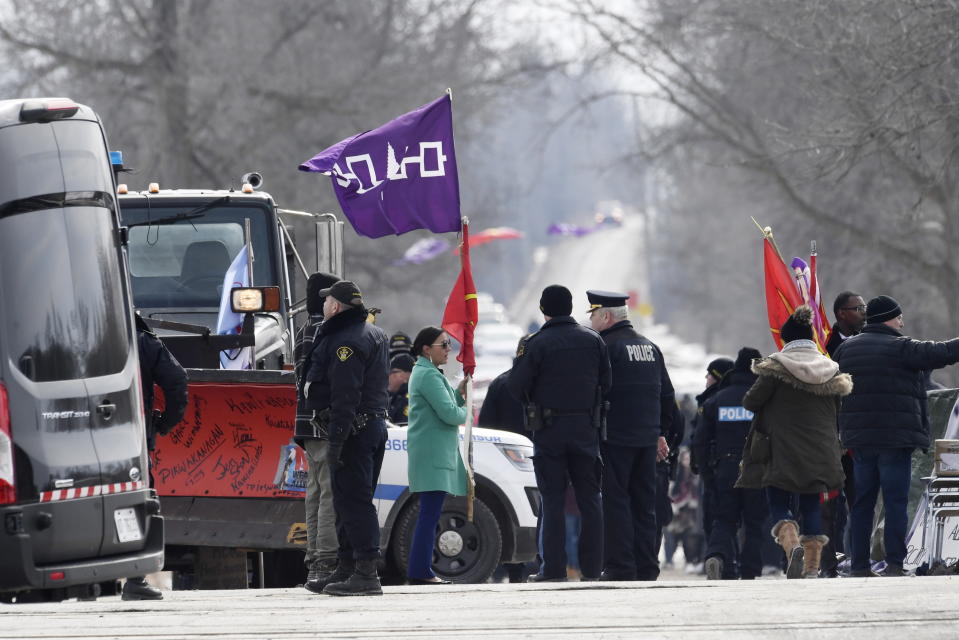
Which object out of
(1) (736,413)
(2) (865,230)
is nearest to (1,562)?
(1) (736,413)

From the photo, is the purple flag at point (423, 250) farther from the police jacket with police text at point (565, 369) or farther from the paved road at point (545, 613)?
the paved road at point (545, 613)

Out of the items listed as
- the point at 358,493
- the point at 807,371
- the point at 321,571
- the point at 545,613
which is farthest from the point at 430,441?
the point at 807,371

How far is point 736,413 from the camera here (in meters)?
14.2

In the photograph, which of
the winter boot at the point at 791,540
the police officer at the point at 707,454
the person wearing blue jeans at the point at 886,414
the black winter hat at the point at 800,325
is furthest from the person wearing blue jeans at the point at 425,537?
the police officer at the point at 707,454

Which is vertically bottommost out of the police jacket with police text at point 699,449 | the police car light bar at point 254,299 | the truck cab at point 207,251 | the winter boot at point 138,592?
the winter boot at point 138,592

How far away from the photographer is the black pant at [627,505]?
1240cm

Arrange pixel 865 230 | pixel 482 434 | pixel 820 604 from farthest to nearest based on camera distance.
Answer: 1. pixel 865 230
2. pixel 482 434
3. pixel 820 604

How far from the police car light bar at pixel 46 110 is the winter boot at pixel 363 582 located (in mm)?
3273

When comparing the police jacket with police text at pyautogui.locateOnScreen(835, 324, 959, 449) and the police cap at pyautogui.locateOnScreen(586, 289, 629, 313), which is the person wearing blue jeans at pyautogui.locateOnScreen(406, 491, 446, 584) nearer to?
the police cap at pyautogui.locateOnScreen(586, 289, 629, 313)

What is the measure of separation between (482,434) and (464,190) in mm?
30985

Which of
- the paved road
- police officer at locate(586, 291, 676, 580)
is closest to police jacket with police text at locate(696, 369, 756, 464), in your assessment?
police officer at locate(586, 291, 676, 580)

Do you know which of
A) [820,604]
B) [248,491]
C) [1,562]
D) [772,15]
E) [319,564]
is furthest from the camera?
[772,15]

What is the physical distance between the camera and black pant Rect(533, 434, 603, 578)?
477 inches

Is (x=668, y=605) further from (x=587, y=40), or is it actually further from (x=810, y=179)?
(x=587, y=40)
